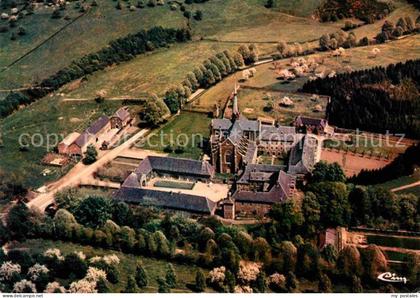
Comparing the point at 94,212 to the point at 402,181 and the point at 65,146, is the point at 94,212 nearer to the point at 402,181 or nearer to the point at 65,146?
the point at 65,146

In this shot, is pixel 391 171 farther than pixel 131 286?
Yes

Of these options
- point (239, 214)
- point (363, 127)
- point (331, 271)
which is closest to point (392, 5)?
point (363, 127)

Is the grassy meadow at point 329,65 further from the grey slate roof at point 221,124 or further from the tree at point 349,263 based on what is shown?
the tree at point 349,263

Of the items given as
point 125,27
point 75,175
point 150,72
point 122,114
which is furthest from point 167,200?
point 125,27

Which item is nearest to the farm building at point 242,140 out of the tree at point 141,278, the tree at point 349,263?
the tree at point 349,263

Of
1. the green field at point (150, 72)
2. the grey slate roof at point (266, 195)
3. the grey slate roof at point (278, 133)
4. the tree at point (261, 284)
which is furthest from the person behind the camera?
the green field at point (150, 72)

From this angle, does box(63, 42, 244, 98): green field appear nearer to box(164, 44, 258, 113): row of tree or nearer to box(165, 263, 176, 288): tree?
box(164, 44, 258, 113): row of tree

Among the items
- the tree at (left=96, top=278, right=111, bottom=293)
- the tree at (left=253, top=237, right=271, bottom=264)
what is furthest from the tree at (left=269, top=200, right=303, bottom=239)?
the tree at (left=96, top=278, right=111, bottom=293)
